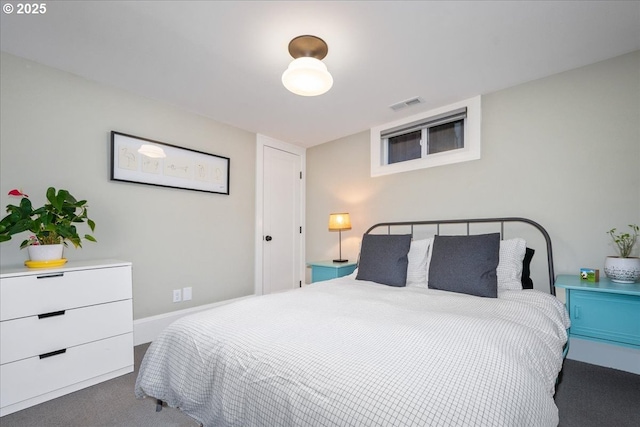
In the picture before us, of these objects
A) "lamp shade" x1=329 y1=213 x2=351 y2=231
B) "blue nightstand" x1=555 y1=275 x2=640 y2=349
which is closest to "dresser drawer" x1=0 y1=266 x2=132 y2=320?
"lamp shade" x1=329 y1=213 x2=351 y2=231

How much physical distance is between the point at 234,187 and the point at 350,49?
2.10 m

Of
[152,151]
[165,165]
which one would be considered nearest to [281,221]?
[165,165]

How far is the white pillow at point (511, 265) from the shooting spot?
6.88 feet

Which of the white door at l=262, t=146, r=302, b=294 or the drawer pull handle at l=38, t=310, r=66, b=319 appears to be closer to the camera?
the drawer pull handle at l=38, t=310, r=66, b=319

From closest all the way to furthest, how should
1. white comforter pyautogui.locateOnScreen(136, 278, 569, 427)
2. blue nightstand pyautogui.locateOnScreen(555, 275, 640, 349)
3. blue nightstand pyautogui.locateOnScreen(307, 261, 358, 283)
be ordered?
white comforter pyautogui.locateOnScreen(136, 278, 569, 427)
blue nightstand pyautogui.locateOnScreen(555, 275, 640, 349)
blue nightstand pyautogui.locateOnScreen(307, 261, 358, 283)

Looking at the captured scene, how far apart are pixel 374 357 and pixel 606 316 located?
177 cm

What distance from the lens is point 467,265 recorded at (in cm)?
204

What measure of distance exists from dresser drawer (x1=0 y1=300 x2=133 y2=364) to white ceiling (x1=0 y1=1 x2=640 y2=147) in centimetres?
181

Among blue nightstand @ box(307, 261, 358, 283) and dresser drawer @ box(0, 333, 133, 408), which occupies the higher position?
blue nightstand @ box(307, 261, 358, 283)

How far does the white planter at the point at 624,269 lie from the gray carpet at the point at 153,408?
28.5 inches

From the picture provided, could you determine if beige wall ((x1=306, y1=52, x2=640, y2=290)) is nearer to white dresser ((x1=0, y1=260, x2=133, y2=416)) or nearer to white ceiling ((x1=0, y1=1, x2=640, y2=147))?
white ceiling ((x1=0, y1=1, x2=640, y2=147))

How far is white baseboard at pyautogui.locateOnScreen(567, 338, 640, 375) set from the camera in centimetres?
204

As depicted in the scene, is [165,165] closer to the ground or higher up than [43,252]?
higher up

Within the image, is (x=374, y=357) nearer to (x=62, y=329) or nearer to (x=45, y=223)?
(x=62, y=329)
